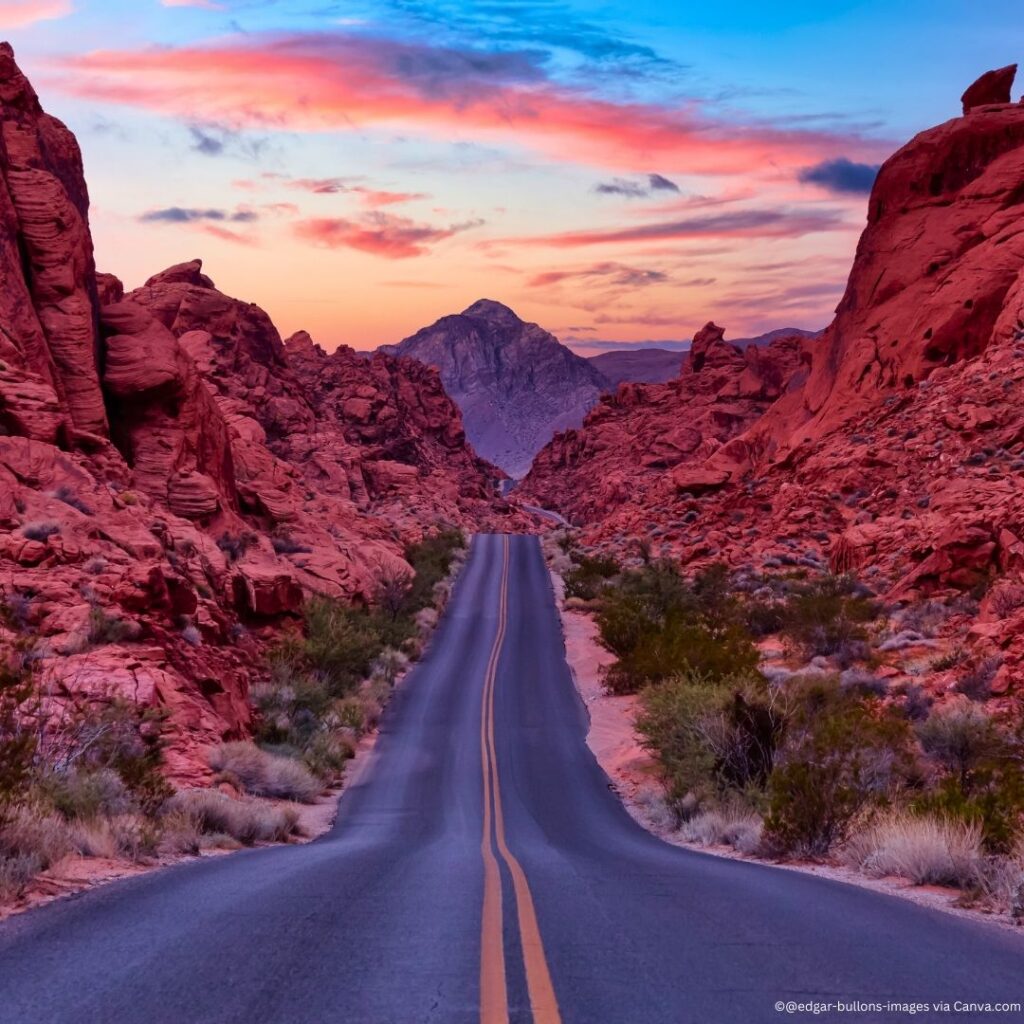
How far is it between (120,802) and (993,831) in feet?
31.1

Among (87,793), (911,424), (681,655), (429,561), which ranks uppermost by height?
(911,424)

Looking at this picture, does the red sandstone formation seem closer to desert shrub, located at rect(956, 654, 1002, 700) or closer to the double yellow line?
desert shrub, located at rect(956, 654, 1002, 700)

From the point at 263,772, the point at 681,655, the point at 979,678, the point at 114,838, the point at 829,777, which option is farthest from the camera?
the point at 681,655

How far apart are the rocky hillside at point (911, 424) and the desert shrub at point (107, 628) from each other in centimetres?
1974

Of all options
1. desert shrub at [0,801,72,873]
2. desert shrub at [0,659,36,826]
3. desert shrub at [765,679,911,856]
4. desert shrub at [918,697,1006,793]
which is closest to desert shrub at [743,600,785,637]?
desert shrub at [918,697,1006,793]

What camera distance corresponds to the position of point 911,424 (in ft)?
162

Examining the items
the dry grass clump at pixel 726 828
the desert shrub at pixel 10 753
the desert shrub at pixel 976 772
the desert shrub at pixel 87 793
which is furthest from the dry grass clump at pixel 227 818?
the desert shrub at pixel 976 772

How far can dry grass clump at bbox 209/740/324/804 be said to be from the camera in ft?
61.2

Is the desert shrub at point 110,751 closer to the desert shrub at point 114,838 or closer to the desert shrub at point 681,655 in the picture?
the desert shrub at point 114,838

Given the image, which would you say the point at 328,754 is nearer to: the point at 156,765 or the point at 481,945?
the point at 156,765

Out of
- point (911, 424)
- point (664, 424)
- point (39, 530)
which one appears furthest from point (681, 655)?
point (664, 424)

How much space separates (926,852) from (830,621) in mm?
21193

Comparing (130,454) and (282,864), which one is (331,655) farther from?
(282,864)

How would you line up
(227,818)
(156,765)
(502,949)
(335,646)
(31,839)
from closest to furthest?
(502,949) < (31,839) < (227,818) < (156,765) < (335,646)
